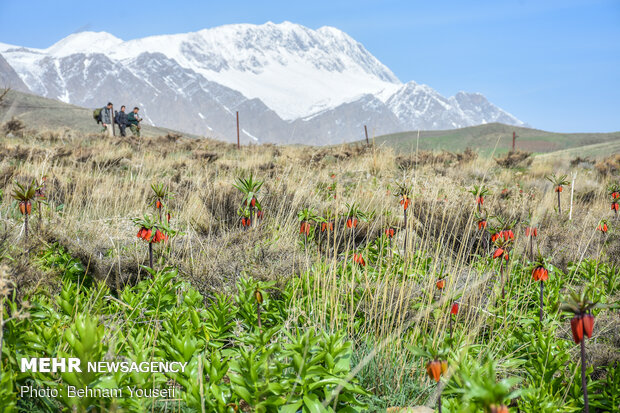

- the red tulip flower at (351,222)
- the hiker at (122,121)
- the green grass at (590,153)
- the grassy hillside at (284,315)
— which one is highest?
the hiker at (122,121)

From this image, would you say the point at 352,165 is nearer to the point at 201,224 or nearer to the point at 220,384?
the point at 201,224

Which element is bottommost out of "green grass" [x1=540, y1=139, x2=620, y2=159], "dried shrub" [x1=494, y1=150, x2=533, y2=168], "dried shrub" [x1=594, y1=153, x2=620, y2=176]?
"dried shrub" [x1=594, y1=153, x2=620, y2=176]

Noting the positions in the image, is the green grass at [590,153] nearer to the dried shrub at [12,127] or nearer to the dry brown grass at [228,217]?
the dry brown grass at [228,217]

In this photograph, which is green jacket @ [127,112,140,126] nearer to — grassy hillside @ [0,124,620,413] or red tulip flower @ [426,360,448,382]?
grassy hillside @ [0,124,620,413]

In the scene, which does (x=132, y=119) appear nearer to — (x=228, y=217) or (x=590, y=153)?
(x=228, y=217)

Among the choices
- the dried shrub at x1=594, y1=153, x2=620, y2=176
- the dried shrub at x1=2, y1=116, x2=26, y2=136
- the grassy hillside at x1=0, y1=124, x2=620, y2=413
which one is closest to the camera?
the grassy hillside at x1=0, y1=124, x2=620, y2=413

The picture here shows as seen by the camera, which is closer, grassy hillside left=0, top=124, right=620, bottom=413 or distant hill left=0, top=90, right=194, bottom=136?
grassy hillside left=0, top=124, right=620, bottom=413

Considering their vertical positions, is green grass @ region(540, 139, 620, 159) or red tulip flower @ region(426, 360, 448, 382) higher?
green grass @ region(540, 139, 620, 159)

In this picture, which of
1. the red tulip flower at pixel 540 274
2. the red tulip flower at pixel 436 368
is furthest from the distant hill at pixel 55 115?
the red tulip flower at pixel 436 368

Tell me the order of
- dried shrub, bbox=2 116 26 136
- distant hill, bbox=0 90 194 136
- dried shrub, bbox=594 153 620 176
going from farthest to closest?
distant hill, bbox=0 90 194 136 < dried shrub, bbox=2 116 26 136 < dried shrub, bbox=594 153 620 176

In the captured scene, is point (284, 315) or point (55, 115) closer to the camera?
point (284, 315)

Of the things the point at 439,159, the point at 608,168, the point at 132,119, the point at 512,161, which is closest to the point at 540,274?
the point at 439,159

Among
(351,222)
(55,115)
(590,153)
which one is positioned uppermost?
(55,115)

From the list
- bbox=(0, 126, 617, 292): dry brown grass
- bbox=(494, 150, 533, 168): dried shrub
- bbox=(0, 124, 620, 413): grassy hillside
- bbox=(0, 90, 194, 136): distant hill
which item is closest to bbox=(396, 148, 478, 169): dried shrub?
bbox=(494, 150, 533, 168): dried shrub
